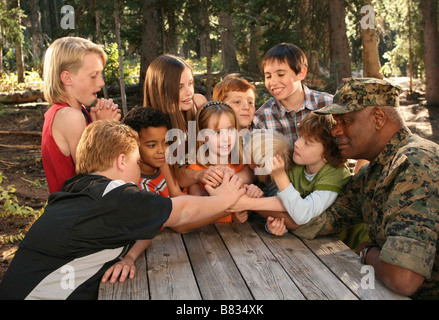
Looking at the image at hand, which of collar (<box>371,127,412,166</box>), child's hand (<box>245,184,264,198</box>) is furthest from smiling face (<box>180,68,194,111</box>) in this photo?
collar (<box>371,127,412,166</box>)

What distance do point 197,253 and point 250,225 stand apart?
2.20 ft

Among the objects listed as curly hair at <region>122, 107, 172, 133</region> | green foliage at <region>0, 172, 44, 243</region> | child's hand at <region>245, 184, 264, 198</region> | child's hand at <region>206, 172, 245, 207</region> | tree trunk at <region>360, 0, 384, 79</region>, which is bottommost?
green foliage at <region>0, 172, 44, 243</region>

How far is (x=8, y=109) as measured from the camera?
12859mm

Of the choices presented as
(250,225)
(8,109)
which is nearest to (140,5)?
(8,109)

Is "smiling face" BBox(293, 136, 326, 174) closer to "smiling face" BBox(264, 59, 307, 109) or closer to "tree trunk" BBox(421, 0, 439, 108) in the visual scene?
"smiling face" BBox(264, 59, 307, 109)

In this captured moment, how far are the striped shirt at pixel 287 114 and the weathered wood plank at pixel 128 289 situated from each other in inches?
92.0

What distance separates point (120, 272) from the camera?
8.39ft

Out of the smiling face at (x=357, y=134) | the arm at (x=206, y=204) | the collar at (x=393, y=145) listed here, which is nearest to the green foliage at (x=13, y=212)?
the arm at (x=206, y=204)

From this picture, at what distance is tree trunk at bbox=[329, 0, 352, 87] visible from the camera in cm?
1150

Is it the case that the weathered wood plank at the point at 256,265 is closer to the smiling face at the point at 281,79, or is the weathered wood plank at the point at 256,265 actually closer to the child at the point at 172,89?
the child at the point at 172,89

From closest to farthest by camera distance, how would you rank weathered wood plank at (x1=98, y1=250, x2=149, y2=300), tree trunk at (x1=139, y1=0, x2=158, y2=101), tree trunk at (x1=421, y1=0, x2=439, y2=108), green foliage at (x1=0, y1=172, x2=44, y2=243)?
weathered wood plank at (x1=98, y1=250, x2=149, y2=300)
green foliage at (x1=0, y1=172, x2=44, y2=243)
tree trunk at (x1=139, y1=0, x2=158, y2=101)
tree trunk at (x1=421, y1=0, x2=439, y2=108)

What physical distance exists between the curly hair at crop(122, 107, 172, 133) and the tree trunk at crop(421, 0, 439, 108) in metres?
12.9

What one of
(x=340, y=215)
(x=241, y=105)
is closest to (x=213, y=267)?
(x=340, y=215)
